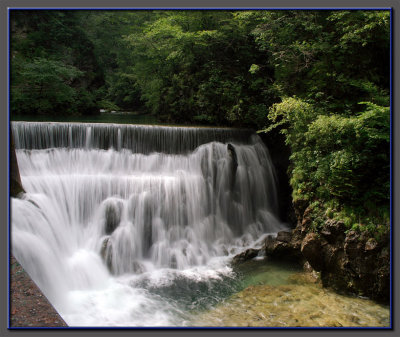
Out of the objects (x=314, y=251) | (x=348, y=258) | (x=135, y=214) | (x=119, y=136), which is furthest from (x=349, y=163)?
(x=119, y=136)

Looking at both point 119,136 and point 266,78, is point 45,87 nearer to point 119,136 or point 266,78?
point 119,136

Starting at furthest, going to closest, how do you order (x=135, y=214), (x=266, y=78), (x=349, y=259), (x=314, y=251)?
(x=266, y=78), (x=135, y=214), (x=314, y=251), (x=349, y=259)

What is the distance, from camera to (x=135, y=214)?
645 cm

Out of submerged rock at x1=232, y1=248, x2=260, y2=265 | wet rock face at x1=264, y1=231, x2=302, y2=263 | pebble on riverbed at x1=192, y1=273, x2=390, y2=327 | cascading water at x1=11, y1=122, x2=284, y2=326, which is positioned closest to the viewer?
pebble on riverbed at x1=192, y1=273, x2=390, y2=327

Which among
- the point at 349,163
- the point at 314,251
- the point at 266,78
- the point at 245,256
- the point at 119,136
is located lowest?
the point at 245,256

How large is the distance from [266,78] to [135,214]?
5.55 m

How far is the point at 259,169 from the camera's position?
816 cm

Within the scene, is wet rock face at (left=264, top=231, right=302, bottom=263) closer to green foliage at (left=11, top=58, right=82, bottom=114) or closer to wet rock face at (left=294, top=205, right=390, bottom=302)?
wet rock face at (left=294, top=205, right=390, bottom=302)

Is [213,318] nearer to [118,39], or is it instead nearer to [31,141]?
[31,141]

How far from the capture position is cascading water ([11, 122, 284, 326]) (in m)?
4.65

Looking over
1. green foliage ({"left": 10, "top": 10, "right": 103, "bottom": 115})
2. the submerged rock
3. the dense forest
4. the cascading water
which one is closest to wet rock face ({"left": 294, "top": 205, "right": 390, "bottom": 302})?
the dense forest

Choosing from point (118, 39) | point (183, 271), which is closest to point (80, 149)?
point (183, 271)

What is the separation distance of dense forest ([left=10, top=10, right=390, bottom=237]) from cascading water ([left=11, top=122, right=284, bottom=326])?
50.1 inches

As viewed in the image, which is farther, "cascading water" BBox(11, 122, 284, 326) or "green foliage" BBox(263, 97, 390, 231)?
"green foliage" BBox(263, 97, 390, 231)
